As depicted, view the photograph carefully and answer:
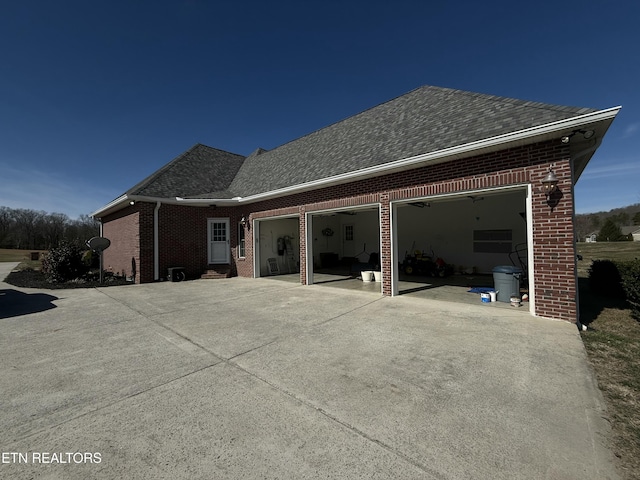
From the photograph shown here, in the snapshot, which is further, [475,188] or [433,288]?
[433,288]

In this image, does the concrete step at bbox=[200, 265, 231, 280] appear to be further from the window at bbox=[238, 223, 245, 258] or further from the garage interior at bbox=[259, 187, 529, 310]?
the garage interior at bbox=[259, 187, 529, 310]

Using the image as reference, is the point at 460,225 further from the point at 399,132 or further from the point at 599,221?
the point at 599,221

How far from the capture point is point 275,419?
2.55 m

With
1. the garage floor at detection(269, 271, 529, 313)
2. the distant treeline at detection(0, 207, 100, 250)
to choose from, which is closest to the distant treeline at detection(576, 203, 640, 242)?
the garage floor at detection(269, 271, 529, 313)

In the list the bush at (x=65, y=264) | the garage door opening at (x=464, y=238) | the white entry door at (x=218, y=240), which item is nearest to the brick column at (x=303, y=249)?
the garage door opening at (x=464, y=238)

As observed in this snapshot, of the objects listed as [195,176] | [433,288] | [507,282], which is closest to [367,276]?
[433,288]

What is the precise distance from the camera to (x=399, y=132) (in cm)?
916

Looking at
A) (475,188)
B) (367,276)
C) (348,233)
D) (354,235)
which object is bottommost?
(367,276)

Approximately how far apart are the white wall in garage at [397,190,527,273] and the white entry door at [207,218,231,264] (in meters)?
8.98

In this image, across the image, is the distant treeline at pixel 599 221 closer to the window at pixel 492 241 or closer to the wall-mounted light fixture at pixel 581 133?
the window at pixel 492 241

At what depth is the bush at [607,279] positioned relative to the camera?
7.93 meters

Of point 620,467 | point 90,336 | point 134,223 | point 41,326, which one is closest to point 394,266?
point 620,467

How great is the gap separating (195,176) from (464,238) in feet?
46.3

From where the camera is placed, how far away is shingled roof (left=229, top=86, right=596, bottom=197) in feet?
20.8
